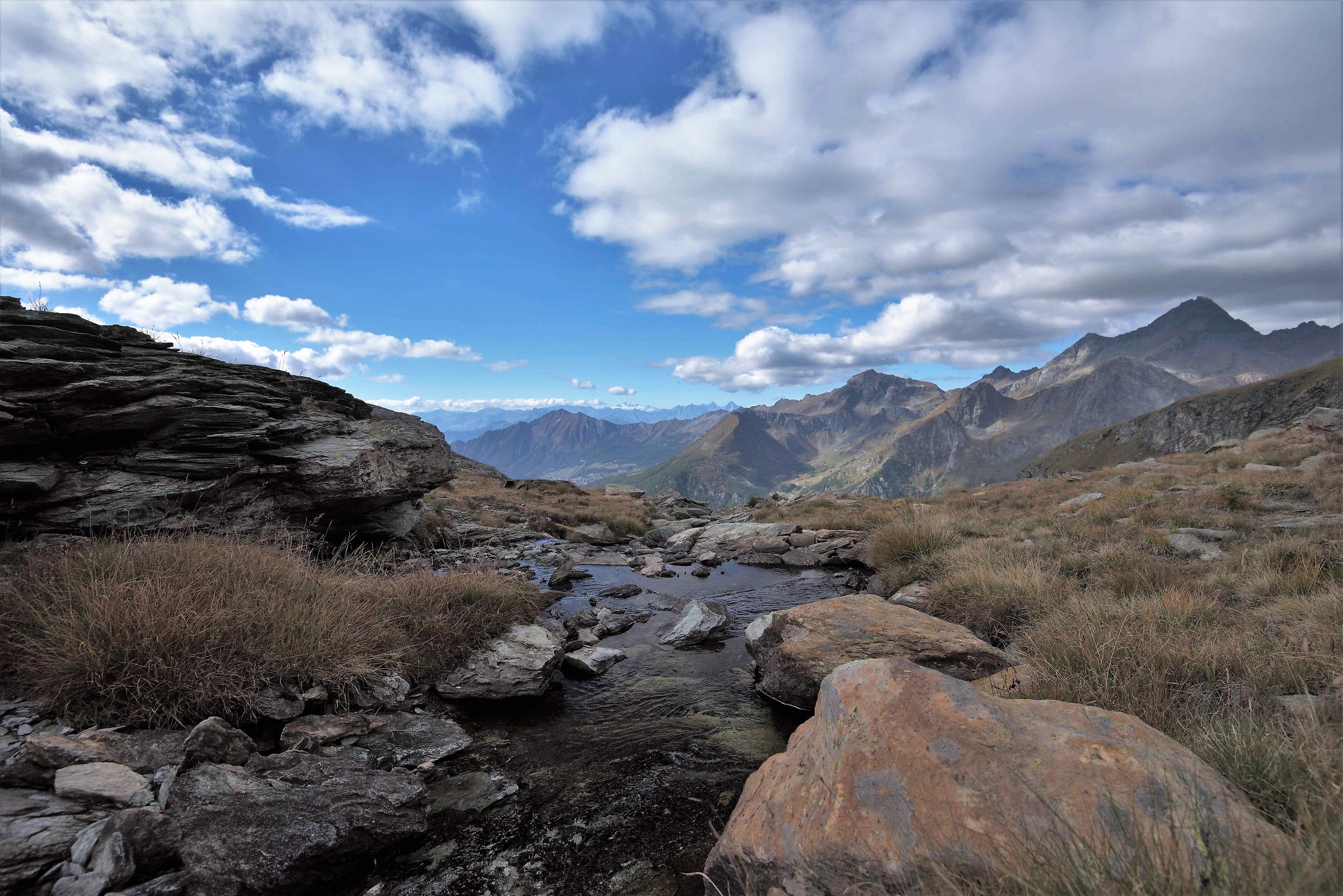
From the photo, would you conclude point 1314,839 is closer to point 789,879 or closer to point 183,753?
point 789,879

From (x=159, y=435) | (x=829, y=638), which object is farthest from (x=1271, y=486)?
(x=159, y=435)

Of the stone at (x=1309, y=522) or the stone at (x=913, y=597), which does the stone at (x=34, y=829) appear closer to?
the stone at (x=913, y=597)

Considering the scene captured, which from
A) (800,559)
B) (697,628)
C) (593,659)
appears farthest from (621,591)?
(800,559)

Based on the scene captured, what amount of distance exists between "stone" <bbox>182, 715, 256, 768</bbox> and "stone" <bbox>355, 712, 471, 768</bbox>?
4.00 feet

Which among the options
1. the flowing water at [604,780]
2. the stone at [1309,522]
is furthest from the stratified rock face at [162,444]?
the stone at [1309,522]

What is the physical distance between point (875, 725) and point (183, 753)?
6660 mm

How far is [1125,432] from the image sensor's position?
623 ft

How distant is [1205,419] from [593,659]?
240063 mm

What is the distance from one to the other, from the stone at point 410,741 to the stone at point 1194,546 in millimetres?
13837

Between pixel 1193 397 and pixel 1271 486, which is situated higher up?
pixel 1193 397

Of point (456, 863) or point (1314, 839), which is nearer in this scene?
point (1314, 839)

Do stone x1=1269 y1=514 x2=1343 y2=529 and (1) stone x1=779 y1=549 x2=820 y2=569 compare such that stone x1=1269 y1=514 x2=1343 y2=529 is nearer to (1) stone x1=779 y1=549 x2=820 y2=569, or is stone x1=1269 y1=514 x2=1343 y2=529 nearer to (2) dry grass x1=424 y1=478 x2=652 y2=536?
(1) stone x1=779 y1=549 x2=820 y2=569

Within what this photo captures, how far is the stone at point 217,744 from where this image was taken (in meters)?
5.01

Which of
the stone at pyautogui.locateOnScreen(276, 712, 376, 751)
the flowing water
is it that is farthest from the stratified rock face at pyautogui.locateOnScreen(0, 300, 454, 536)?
the flowing water
